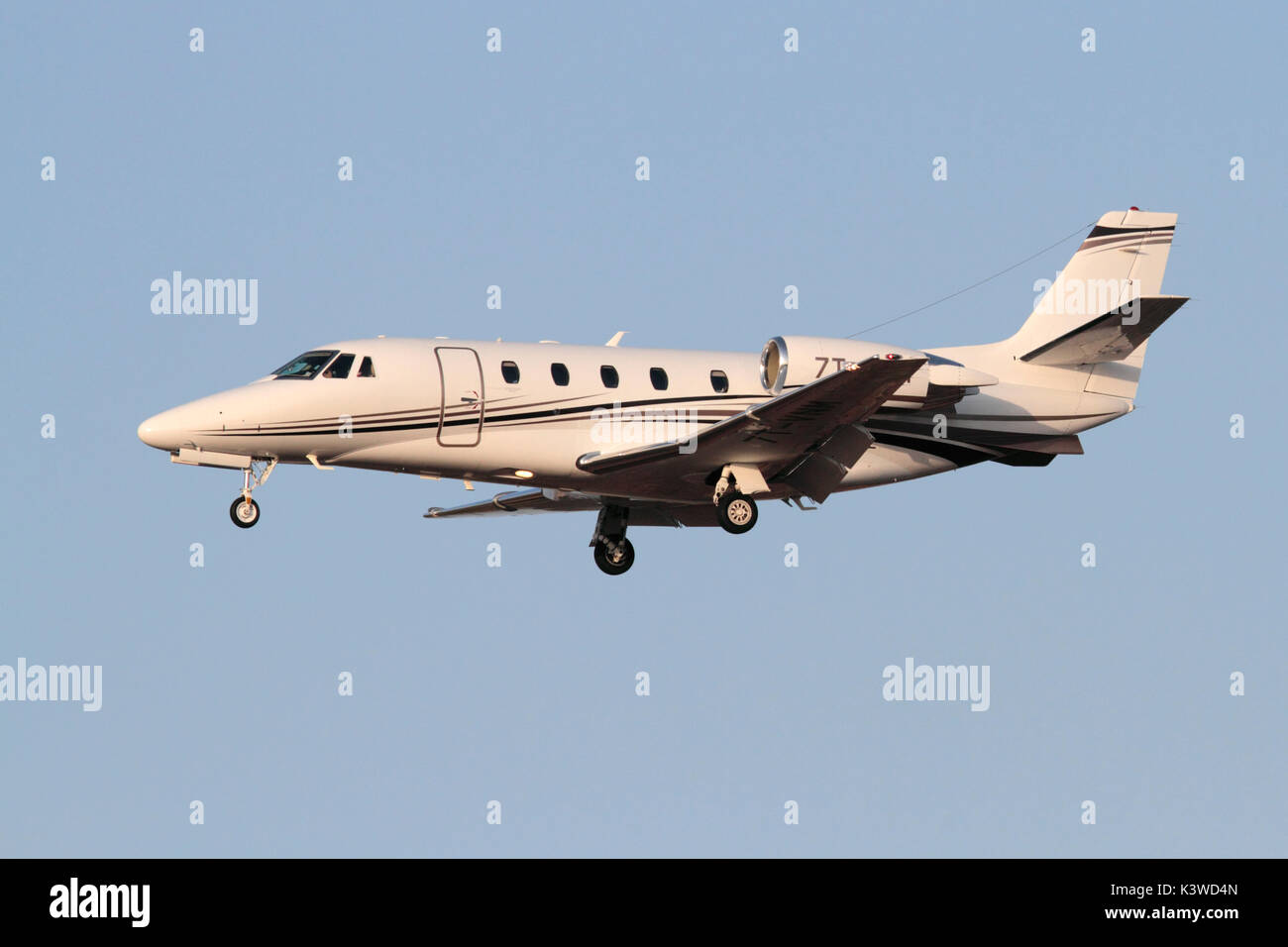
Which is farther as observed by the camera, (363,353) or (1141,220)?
(1141,220)

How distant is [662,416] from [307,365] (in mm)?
5449

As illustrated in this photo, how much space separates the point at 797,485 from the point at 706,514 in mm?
2497

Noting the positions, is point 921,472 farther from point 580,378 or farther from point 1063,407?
point 580,378

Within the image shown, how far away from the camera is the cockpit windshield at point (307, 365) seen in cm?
2680

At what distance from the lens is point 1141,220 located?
31.9 m

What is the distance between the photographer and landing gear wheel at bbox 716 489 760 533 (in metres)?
28.1

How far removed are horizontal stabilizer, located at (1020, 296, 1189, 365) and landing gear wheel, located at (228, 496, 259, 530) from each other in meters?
13.2

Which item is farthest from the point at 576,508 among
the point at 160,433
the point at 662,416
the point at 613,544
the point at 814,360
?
the point at 160,433

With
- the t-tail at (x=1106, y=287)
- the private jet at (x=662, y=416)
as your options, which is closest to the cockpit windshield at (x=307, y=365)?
the private jet at (x=662, y=416)

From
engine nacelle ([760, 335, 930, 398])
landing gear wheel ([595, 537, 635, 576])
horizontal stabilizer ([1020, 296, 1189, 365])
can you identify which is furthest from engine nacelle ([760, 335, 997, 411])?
landing gear wheel ([595, 537, 635, 576])

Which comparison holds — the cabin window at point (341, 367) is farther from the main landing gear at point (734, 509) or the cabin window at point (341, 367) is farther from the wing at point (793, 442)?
the main landing gear at point (734, 509)

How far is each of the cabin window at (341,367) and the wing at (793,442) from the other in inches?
146
